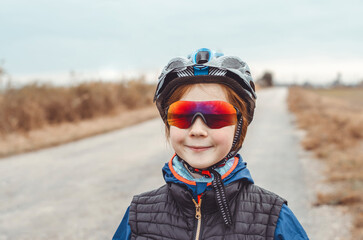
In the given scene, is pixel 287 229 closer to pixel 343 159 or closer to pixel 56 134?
pixel 343 159

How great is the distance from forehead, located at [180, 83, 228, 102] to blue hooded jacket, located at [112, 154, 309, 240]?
0.33 meters

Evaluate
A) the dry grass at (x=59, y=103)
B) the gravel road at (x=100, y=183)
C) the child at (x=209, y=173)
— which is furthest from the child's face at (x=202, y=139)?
the dry grass at (x=59, y=103)

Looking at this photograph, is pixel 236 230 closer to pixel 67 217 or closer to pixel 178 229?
pixel 178 229

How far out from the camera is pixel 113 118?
14.4 meters

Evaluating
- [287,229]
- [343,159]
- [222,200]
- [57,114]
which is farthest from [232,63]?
[57,114]

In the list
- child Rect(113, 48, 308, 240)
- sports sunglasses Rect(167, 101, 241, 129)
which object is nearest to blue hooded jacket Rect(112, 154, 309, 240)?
child Rect(113, 48, 308, 240)

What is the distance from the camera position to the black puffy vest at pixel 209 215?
57.6 inches

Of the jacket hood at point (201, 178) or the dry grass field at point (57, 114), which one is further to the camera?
the dry grass field at point (57, 114)

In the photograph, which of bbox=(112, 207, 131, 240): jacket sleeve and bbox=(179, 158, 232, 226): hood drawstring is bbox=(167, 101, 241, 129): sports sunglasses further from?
bbox=(112, 207, 131, 240): jacket sleeve

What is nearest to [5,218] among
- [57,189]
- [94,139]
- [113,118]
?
[57,189]

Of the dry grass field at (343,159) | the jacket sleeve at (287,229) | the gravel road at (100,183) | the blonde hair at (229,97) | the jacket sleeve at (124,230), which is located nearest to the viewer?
the jacket sleeve at (287,229)

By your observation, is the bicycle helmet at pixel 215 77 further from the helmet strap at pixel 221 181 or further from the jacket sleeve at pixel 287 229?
the jacket sleeve at pixel 287 229

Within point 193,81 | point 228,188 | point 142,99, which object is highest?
point 193,81

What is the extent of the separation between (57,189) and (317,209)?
148 inches
